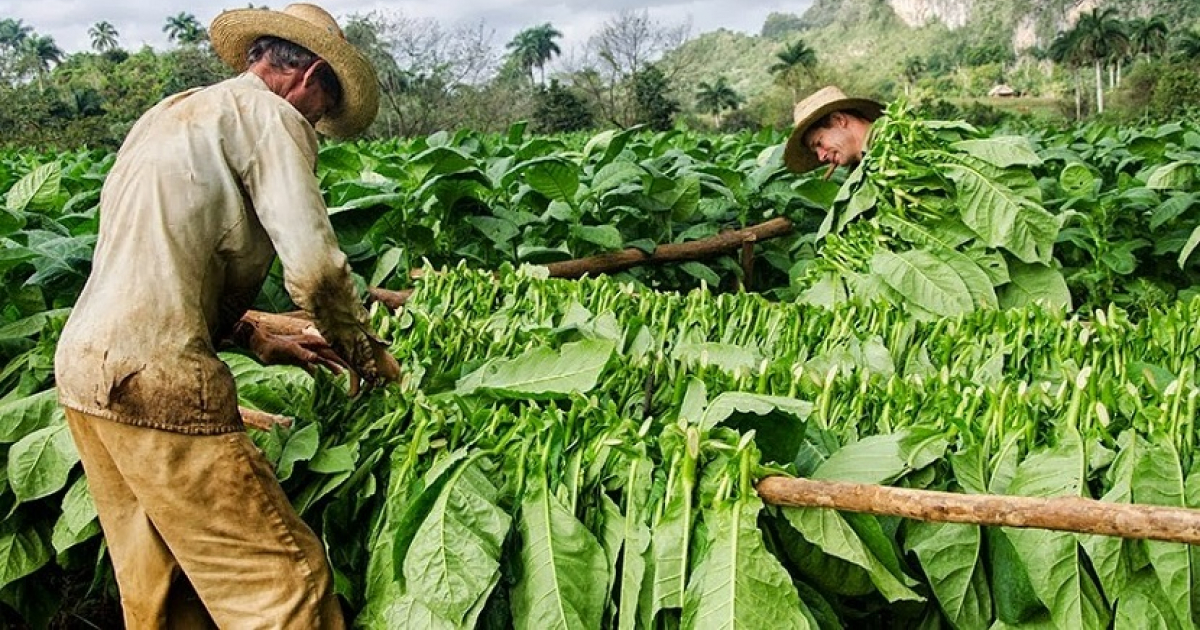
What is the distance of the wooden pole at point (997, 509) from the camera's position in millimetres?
1374

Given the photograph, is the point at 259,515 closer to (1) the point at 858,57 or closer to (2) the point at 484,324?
(2) the point at 484,324

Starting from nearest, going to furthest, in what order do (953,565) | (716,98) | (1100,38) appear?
(953,565) < (1100,38) < (716,98)

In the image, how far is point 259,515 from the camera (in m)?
2.00

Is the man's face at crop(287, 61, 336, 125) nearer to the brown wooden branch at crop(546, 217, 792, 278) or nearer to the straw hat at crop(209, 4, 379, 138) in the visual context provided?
the straw hat at crop(209, 4, 379, 138)

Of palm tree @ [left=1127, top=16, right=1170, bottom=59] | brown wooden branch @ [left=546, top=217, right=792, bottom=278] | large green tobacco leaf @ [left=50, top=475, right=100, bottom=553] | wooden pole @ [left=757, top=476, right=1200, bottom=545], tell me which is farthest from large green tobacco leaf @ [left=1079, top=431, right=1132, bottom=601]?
palm tree @ [left=1127, top=16, right=1170, bottom=59]

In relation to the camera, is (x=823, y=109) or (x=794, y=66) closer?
(x=823, y=109)

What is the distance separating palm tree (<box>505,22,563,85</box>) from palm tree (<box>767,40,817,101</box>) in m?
20.1

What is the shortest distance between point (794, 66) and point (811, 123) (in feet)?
163

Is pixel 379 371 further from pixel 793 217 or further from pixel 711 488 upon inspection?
pixel 793 217

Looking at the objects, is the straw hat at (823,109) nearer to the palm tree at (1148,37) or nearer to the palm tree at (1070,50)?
the palm tree at (1070,50)

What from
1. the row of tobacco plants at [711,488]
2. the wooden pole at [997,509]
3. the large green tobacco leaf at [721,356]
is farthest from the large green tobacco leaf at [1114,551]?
the large green tobacco leaf at [721,356]

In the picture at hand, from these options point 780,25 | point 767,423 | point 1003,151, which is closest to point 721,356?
point 767,423

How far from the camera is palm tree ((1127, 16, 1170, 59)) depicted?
54.6m

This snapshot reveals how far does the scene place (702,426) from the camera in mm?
1779
